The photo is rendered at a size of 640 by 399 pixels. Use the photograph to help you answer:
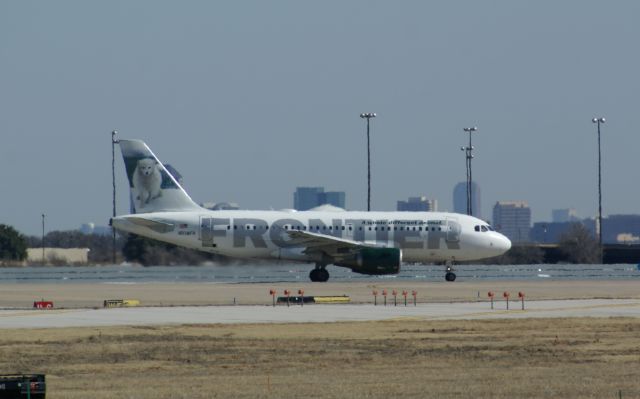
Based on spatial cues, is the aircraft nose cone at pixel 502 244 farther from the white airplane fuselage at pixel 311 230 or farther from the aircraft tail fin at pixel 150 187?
the aircraft tail fin at pixel 150 187

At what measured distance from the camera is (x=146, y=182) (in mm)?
68750

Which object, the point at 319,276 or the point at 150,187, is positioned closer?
the point at 319,276

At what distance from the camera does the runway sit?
3781cm

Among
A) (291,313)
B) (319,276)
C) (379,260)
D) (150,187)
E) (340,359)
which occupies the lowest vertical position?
(340,359)

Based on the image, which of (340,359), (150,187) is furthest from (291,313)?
(150,187)

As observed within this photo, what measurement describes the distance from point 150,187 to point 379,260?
12169 millimetres

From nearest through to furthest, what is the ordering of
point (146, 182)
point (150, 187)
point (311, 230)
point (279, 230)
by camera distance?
point (279, 230)
point (150, 187)
point (146, 182)
point (311, 230)

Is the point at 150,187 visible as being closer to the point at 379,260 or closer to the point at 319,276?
the point at 319,276

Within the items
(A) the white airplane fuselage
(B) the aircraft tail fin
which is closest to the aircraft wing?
(A) the white airplane fuselage

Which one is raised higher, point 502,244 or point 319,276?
point 502,244

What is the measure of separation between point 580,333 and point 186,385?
44.7 feet

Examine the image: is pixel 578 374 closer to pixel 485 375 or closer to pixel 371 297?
pixel 485 375

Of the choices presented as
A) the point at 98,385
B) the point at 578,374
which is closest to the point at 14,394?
the point at 98,385

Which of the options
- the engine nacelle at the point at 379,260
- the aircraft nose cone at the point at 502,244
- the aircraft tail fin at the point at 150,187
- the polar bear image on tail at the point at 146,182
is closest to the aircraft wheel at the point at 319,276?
the engine nacelle at the point at 379,260
